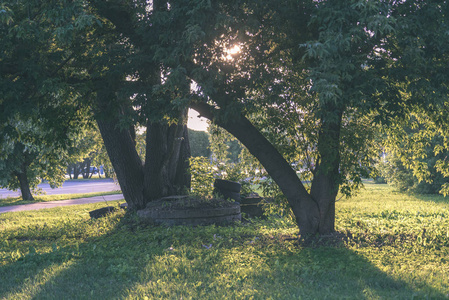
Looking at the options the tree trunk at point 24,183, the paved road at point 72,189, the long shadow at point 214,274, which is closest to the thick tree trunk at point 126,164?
the long shadow at point 214,274

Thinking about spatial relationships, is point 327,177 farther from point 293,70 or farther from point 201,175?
point 201,175

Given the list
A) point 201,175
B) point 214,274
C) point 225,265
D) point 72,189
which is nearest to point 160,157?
point 201,175

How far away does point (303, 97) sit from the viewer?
7.46 m

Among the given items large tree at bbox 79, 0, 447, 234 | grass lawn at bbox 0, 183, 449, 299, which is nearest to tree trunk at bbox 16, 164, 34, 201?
grass lawn at bbox 0, 183, 449, 299

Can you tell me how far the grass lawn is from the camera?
500 centimetres

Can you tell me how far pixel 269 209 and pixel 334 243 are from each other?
217 centimetres

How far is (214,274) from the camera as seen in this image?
573 cm

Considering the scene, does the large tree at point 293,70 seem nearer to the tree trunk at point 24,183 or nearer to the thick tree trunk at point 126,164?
the thick tree trunk at point 126,164

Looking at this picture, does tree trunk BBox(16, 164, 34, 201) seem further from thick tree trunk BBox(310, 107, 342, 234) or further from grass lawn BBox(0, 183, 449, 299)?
thick tree trunk BBox(310, 107, 342, 234)

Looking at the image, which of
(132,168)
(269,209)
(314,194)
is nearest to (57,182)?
(132,168)

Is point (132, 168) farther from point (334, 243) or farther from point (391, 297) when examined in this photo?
point (391, 297)

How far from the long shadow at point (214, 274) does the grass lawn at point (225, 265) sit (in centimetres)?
1

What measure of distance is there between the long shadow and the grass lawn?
0.01m

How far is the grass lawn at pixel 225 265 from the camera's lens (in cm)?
500
